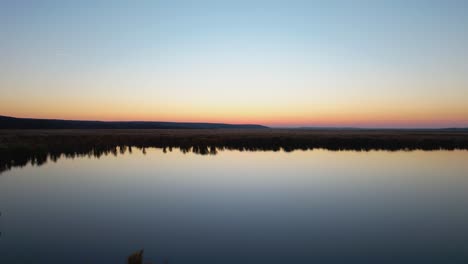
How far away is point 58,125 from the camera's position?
128875 millimetres

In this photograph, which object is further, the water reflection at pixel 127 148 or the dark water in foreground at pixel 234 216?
the water reflection at pixel 127 148

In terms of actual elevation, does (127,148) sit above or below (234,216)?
above

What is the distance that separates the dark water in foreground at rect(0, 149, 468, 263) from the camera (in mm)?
5910

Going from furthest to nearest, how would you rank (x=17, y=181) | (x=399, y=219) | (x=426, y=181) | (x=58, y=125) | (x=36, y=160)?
(x=58, y=125) < (x=36, y=160) < (x=426, y=181) < (x=17, y=181) < (x=399, y=219)

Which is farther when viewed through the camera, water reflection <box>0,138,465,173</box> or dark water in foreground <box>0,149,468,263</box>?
water reflection <box>0,138,465,173</box>

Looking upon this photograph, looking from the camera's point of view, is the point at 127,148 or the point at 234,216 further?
the point at 127,148

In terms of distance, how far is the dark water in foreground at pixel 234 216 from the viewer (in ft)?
19.4

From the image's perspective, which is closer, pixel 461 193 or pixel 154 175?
pixel 461 193

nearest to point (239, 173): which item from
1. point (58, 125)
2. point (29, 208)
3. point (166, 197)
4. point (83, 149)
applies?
point (166, 197)

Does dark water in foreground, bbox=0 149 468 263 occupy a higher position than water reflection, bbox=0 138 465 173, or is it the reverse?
water reflection, bbox=0 138 465 173

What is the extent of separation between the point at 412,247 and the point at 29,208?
881 centimetres

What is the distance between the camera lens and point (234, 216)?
821 cm

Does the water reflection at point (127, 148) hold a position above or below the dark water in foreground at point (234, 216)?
above

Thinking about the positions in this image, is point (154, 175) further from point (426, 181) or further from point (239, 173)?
point (426, 181)
